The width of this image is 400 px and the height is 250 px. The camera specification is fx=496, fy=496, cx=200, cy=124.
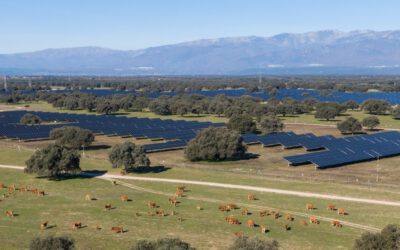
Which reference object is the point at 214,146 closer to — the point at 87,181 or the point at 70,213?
the point at 87,181

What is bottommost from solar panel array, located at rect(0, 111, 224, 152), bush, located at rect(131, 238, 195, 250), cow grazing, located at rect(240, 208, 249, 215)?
cow grazing, located at rect(240, 208, 249, 215)

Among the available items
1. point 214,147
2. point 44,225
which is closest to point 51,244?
point 44,225

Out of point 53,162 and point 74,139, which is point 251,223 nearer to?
point 53,162

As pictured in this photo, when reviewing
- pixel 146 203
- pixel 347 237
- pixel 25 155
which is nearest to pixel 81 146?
pixel 25 155

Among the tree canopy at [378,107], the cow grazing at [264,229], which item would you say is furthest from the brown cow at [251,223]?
the tree canopy at [378,107]

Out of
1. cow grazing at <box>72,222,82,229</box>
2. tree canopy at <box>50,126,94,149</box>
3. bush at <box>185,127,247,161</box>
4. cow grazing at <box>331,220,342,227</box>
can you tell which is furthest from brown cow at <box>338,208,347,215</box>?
tree canopy at <box>50,126,94,149</box>

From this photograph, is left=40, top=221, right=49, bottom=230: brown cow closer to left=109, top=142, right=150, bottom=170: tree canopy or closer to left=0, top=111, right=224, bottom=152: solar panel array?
left=109, top=142, right=150, bottom=170: tree canopy

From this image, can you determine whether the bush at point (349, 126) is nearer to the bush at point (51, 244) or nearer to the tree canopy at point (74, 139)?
the tree canopy at point (74, 139)

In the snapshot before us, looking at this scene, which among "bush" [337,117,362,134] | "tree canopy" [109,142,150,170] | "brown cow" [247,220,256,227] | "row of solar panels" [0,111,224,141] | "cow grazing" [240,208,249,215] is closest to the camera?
"brown cow" [247,220,256,227]
